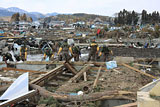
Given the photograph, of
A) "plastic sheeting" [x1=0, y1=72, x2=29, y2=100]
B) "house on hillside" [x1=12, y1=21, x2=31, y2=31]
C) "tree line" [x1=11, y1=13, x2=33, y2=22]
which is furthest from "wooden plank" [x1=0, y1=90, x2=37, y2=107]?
"tree line" [x1=11, y1=13, x2=33, y2=22]

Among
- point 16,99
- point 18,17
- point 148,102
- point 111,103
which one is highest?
point 18,17

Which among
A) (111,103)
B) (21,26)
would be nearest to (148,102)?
(111,103)

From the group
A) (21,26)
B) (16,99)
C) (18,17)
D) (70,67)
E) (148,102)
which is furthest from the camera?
(18,17)

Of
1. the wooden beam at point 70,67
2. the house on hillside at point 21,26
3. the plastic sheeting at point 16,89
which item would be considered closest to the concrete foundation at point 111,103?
the plastic sheeting at point 16,89

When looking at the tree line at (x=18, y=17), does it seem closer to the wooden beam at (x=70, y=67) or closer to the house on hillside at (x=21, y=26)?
the house on hillside at (x=21, y=26)

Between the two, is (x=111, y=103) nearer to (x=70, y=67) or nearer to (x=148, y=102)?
(x=148, y=102)

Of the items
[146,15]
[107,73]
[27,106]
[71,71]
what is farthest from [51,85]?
[146,15]

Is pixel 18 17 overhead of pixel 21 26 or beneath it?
overhead

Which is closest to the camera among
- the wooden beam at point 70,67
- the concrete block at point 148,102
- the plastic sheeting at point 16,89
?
the concrete block at point 148,102

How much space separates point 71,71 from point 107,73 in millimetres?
1744

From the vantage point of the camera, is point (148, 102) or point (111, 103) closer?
point (148, 102)

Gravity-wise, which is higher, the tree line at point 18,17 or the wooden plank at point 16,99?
the tree line at point 18,17

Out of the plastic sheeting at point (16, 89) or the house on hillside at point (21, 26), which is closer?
the plastic sheeting at point (16, 89)

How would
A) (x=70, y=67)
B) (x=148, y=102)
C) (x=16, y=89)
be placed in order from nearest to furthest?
(x=148, y=102) → (x=16, y=89) → (x=70, y=67)
